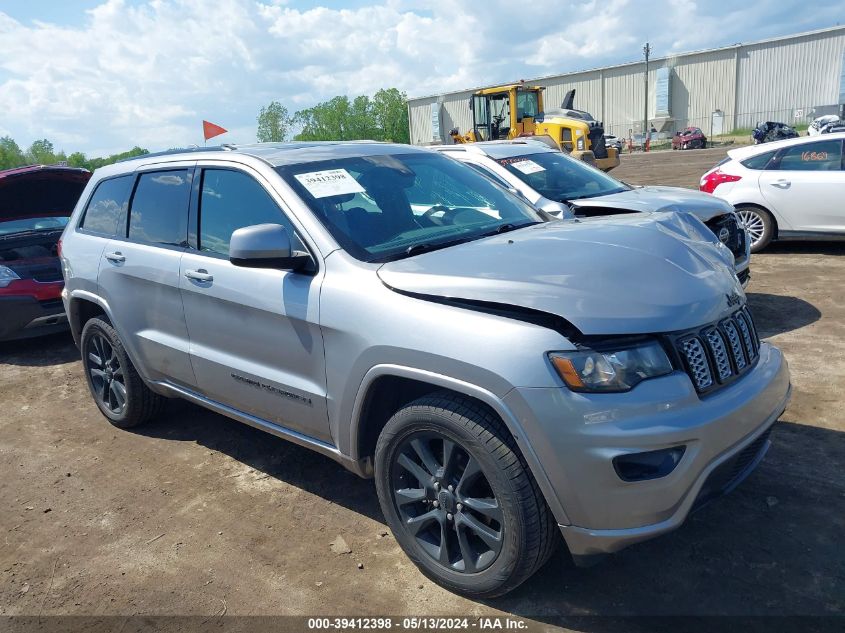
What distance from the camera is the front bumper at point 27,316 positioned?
6.79m

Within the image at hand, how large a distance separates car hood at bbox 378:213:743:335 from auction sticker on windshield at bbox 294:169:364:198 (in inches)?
25.7

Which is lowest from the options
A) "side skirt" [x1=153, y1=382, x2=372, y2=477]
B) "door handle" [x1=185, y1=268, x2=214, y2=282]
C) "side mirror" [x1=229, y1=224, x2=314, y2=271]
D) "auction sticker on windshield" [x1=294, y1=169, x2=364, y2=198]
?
"side skirt" [x1=153, y1=382, x2=372, y2=477]

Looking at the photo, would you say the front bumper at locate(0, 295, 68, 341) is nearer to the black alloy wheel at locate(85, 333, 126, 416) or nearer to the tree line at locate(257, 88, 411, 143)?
the black alloy wheel at locate(85, 333, 126, 416)

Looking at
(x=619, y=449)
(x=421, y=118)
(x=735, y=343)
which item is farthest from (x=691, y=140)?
(x=619, y=449)

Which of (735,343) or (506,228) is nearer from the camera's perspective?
(735,343)

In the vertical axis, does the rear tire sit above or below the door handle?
below

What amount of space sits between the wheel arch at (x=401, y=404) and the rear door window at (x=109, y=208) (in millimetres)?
2432

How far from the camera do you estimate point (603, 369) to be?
2.43 m

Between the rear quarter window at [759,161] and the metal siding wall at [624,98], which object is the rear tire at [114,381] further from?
→ the metal siding wall at [624,98]

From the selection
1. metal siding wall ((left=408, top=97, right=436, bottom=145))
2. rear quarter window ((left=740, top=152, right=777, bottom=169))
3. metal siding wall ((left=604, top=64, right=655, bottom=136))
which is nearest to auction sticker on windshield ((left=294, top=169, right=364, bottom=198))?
rear quarter window ((left=740, top=152, right=777, bottom=169))

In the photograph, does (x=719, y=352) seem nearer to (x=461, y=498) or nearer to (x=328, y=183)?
(x=461, y=498)

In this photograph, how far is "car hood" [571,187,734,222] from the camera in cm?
608

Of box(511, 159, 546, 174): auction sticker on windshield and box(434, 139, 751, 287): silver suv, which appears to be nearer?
box(434, 139, 751, 287): silver suv

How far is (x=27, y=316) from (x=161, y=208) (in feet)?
11.7
